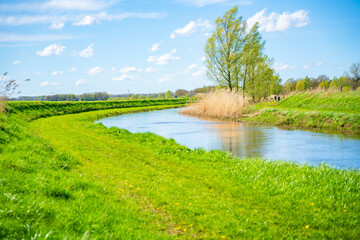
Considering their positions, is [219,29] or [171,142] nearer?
[171,142]

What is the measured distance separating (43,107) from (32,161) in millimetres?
27966

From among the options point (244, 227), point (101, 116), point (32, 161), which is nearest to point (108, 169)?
point (32, 161)

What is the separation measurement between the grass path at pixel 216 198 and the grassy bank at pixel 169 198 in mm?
19

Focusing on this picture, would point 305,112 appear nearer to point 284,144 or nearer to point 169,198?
point 284,144

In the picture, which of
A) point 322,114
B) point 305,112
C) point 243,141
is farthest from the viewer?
point 305,112

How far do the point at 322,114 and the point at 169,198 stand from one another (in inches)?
706

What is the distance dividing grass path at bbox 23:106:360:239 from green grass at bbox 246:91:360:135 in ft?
40.5

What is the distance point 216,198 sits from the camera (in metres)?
6.69

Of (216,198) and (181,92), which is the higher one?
(181,92)

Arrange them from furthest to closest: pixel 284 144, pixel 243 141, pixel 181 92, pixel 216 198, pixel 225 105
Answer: pixel 181 92 < pixel 225 105 < pixel 243 141 < pixel 284 144 < pixel 216 198

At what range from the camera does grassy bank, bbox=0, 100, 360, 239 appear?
4.60 metres

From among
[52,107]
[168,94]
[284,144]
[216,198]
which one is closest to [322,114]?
[284,144]

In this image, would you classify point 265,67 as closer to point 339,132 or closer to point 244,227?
point 339,132

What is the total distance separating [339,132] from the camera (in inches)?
728
